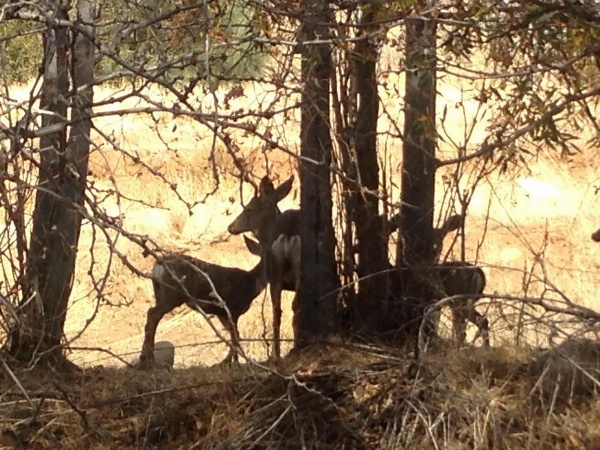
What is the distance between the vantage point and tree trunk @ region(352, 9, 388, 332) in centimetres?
910

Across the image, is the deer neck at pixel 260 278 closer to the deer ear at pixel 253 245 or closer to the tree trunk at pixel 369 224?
the deer ear at pixel 253 245

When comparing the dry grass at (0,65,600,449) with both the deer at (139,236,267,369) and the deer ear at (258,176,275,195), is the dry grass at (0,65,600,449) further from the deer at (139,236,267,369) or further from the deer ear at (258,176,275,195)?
the deer ear at (258,176,275,195)

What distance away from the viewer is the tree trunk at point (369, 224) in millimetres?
9102

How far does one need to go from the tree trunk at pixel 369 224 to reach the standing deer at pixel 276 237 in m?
0.65

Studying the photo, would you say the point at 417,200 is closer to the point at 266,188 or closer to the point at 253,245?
the point at 266,188

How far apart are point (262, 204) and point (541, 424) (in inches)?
180

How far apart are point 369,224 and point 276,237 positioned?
1.21m

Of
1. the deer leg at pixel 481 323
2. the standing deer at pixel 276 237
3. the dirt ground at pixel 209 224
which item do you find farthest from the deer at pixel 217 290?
the dirt ground at pixel 209 224

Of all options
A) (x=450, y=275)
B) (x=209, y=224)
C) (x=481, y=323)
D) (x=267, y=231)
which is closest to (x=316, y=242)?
(x=450, y=275)

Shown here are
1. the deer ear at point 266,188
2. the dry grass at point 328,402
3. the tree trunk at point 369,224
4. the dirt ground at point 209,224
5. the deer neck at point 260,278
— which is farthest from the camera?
the dirt ground at point 209,224

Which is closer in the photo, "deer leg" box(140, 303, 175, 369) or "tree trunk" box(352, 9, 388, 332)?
"tree trunk" box(352, 9, 388, 332)

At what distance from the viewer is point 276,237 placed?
10109mm

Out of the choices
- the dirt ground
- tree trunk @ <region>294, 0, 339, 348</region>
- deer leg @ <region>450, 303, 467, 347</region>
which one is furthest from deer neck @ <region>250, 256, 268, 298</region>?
the dirt ground

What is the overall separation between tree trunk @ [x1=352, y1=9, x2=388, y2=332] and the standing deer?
646mm
